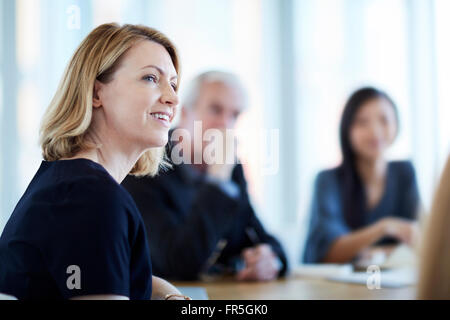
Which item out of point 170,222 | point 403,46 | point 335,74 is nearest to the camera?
point 170,222

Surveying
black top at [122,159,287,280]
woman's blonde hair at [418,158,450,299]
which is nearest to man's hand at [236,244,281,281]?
black top at [122,159,287,280]

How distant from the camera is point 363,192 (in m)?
1.60

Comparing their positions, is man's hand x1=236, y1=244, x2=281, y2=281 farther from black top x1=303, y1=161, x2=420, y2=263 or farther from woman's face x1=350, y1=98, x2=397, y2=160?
woman's face x1=350, y1=98, x2=397, y2=160

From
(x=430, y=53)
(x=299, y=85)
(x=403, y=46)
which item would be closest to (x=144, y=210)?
(x=299, y=85)

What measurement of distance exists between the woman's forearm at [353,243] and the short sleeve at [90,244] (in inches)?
41.0

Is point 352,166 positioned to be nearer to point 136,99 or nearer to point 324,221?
point 324,221

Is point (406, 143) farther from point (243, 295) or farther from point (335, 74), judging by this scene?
point (243, 295)

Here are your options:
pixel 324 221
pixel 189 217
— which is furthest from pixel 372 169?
pixel 189 217

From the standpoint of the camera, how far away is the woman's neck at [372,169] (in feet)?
5.28

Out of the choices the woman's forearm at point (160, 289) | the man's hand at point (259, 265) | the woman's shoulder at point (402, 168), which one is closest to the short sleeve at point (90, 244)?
the woman's forearm at point (160, 289)

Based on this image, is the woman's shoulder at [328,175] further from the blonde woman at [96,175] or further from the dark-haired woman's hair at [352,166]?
the blonde woman at [96,175]

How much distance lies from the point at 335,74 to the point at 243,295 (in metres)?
1.32

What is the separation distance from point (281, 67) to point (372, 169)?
2.00 ft

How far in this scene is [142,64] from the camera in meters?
0.56
